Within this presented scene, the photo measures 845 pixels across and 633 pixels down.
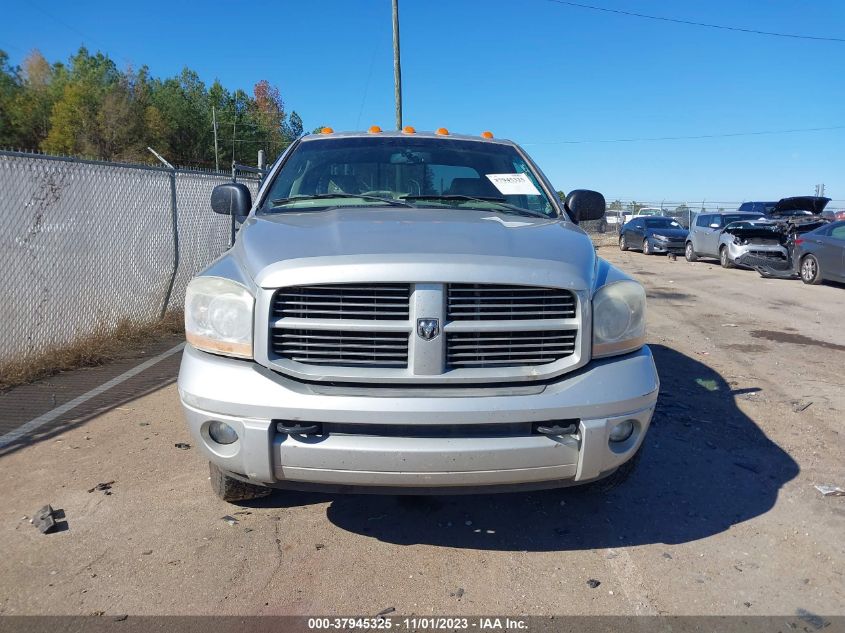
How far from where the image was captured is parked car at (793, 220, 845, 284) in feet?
43.7

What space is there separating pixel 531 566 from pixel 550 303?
3.91 ft

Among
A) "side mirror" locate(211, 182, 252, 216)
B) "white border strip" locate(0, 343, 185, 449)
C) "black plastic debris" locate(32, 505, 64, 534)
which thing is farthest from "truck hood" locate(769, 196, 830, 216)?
"black plastic debris" locate(32, 505, 64, 534)

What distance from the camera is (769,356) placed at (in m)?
7.09

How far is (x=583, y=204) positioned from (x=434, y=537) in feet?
7.65

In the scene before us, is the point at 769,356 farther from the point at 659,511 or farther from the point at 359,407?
the point at 359,407

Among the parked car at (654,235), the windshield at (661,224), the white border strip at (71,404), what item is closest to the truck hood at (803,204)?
the parked car at (654,235)

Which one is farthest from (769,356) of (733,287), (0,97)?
(0,97)

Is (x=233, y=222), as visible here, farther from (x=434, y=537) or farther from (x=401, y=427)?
(x=401, y=427)

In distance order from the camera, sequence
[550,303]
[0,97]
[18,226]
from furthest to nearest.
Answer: [0,97] < [18,226] < [550,303]

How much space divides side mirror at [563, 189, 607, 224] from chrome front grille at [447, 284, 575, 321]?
65.1 inches

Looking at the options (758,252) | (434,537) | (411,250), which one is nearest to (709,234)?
(758,252)

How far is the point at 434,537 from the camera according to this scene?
3135 mm

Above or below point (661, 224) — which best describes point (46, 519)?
below

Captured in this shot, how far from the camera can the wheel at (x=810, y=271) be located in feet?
46.0
